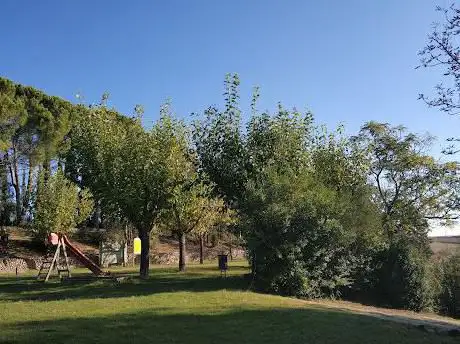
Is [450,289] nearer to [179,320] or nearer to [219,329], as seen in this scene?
[179,320]

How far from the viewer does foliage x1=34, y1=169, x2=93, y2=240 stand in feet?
127

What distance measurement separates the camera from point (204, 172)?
26.8 meters

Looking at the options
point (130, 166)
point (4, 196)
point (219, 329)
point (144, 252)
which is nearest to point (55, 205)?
point (4, 196)

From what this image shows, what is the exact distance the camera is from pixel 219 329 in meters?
12.7

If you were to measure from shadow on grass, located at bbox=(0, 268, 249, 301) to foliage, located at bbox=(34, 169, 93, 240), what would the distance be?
13.3 meters

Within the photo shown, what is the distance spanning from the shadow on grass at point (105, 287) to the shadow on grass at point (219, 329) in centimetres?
578

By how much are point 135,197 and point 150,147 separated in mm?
2613

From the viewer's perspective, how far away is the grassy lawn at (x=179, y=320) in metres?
11.6

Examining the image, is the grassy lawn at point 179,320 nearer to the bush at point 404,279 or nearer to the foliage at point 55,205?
the bush at point 404,279

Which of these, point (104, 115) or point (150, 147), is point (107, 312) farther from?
point (104, 115)

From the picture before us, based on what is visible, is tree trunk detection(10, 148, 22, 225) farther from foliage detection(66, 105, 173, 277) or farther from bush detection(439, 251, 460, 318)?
bush detection(439, 251, 460, 318)

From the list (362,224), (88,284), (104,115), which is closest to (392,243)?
(362,224)

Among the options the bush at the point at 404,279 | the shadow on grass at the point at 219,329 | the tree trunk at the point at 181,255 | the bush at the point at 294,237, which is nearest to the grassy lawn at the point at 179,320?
the shadow on grass at the point at 219,329

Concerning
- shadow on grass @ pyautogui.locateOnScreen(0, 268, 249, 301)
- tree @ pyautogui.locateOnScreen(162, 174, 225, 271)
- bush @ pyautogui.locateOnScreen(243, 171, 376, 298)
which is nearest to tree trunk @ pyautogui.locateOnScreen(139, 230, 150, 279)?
shadow on grass @ pyautogui.locateOnScreen(0, 268, 249, 301)
